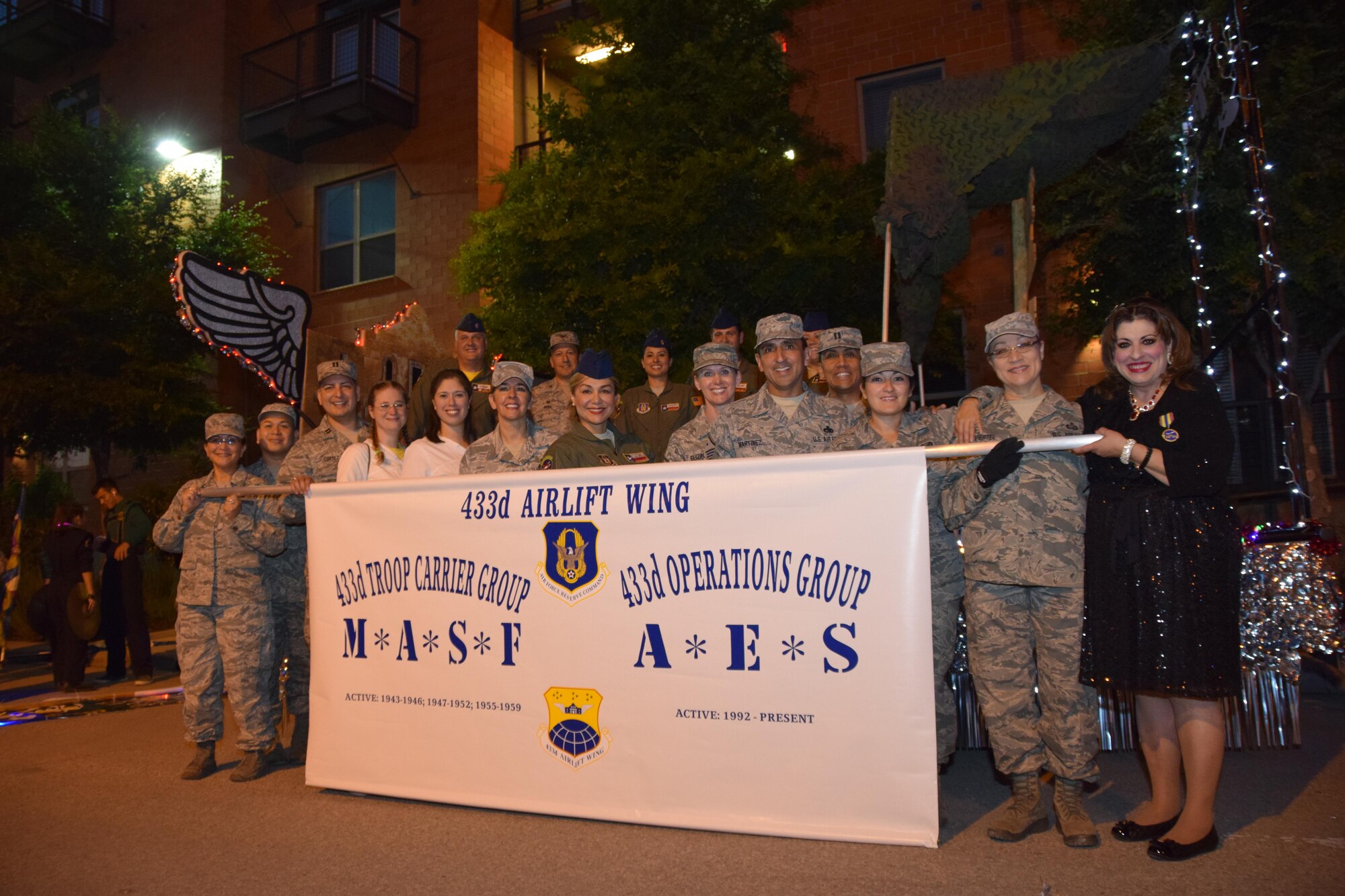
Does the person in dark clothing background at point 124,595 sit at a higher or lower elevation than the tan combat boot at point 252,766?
higher

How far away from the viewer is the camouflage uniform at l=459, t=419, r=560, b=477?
16.7ft

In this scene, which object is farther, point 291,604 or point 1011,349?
point 291,604

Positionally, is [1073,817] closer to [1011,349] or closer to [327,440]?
[1011,349]

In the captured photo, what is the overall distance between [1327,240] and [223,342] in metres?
9.60

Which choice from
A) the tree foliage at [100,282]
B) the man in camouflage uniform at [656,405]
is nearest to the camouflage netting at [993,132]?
the man in camouflage uniform at [656,405]

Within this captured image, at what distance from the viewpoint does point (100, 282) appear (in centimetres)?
1516

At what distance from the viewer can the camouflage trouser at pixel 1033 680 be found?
3715 mm

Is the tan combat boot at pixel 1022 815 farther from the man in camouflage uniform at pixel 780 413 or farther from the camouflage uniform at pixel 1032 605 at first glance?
the man in camouflage uniform at pixel 780 413

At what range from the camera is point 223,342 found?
8.59 m

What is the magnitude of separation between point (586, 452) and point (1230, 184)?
23.6 ft

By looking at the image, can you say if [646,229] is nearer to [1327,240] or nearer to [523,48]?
[1327,240]

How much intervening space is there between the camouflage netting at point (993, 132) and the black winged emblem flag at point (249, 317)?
561 cm

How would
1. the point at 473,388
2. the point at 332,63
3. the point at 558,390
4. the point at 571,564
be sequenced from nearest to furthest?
the point at 571,564
the point at 473,388
the point at 558,390
the point at 332,63

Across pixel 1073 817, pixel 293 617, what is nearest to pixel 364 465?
pixel 293 617
